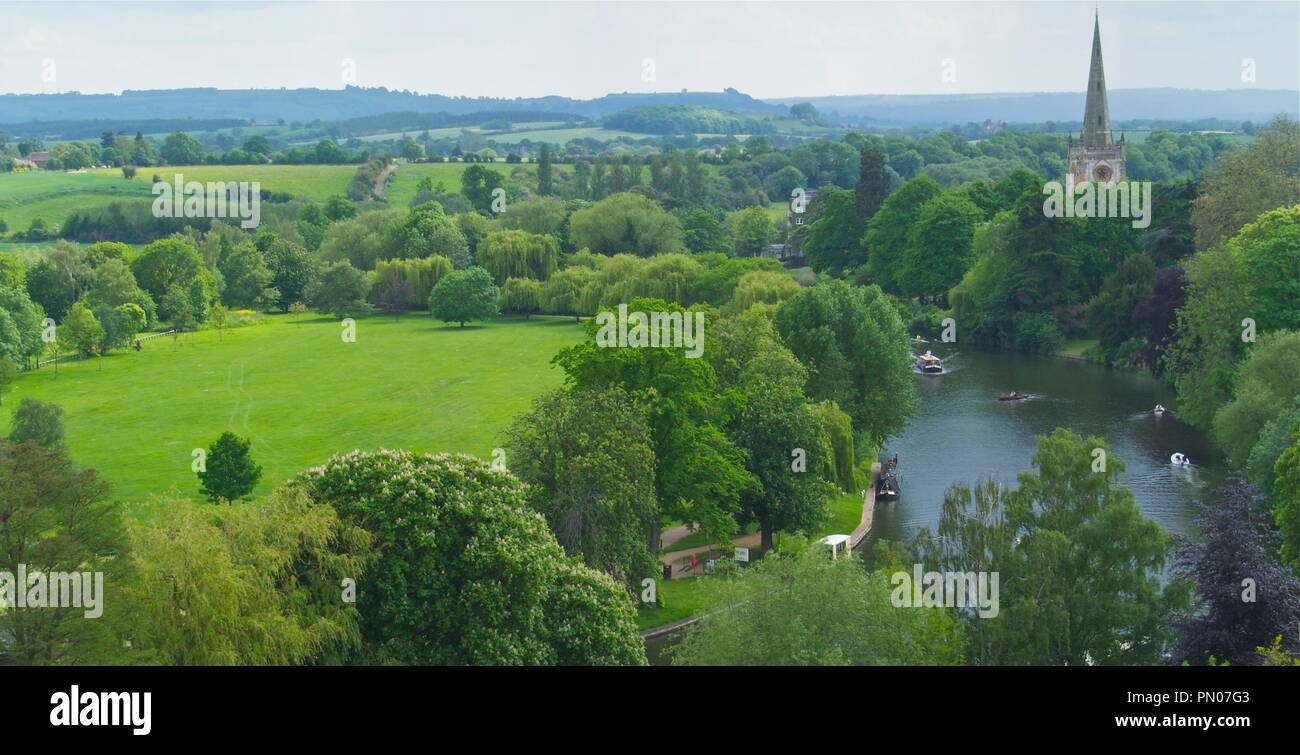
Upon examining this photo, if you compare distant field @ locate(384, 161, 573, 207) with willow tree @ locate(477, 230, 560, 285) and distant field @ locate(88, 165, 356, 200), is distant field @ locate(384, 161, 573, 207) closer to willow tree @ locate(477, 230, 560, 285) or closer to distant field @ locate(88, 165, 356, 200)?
distant field @ locate(88, 165, 356, 200)

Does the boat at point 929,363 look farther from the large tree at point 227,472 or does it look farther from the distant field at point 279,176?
the distant field at point 279,176

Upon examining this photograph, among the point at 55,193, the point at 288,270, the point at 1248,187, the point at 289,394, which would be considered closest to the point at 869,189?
the point at 1248,187

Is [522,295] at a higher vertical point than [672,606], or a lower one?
higher

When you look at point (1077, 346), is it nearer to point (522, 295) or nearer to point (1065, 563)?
point (522, 295)

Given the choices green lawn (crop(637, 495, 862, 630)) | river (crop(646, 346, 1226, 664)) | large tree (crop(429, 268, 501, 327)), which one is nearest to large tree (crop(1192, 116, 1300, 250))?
river (crop(646, 346, 1226, 664))

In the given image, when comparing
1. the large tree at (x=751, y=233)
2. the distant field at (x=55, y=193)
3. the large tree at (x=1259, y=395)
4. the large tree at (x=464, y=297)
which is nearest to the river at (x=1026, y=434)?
the large tree at (x=1259, y=395)

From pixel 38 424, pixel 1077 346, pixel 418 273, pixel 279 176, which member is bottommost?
pixel 38 424

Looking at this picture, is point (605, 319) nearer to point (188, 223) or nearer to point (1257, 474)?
point (1257, 474)
